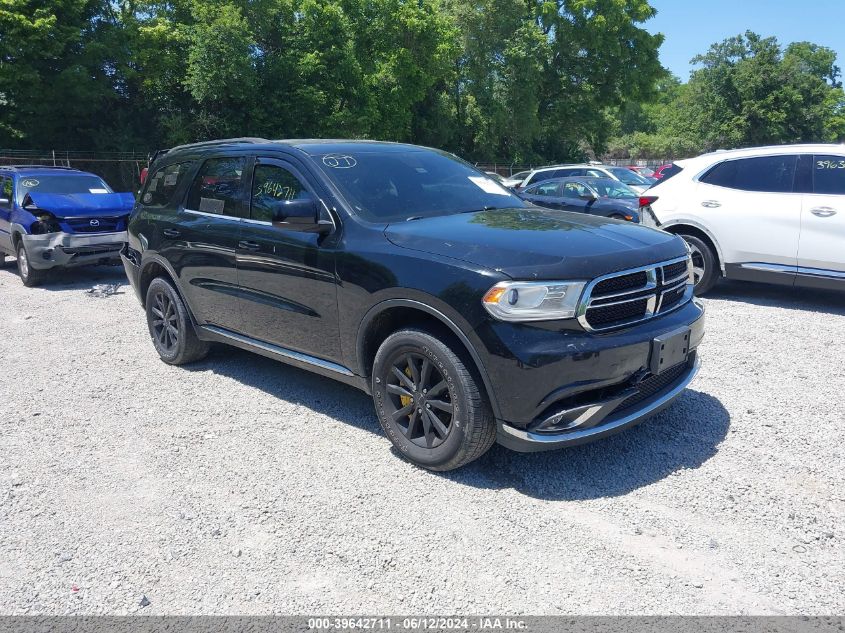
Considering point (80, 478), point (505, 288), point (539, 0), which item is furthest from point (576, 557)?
point (539, 0)

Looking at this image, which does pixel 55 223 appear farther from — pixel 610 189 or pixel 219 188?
pixel 610 189

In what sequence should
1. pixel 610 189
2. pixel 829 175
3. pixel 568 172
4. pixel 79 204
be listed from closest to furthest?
1. pixel 829 175
2. pixel 79 204
3. pixel 610 189
4. pixel 568 172

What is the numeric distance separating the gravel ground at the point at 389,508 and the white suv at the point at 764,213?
79.3 inches

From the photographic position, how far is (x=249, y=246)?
4.61m

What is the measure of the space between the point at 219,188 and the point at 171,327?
143 cm

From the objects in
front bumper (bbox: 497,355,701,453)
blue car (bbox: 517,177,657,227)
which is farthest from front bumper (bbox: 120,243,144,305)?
blue car (bbox: 517,177,657,227)

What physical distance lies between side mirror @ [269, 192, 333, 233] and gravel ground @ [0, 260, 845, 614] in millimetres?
1360

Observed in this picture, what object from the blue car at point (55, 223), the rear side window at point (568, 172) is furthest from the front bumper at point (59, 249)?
the rear side window at point (568, 172)

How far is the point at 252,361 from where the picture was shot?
5996 mm

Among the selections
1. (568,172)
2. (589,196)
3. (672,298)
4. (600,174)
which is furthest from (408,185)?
(568,172)

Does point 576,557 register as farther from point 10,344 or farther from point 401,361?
point 10,344

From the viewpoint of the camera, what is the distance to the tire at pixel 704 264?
7645 millimetres

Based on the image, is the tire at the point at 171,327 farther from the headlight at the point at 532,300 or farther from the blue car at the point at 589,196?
the blue car at the point at 589,196

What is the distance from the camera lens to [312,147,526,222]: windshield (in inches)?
163
